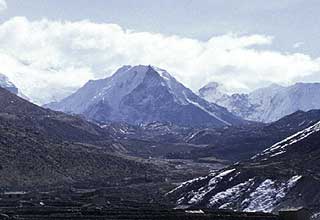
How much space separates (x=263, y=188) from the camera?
15412 centimetres

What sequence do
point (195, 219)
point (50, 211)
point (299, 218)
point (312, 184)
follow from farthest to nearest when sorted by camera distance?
point (312, 184) < point (50, 211) < point (195, 219) < point (299, 218)

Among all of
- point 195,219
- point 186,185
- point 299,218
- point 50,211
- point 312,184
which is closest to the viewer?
point 299,218

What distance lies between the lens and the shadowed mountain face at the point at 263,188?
142500 millimetres

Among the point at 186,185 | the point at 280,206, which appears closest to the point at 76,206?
the point at 280,206

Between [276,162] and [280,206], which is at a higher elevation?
[276,162]

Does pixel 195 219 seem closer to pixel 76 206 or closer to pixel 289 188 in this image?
pixel 76 206

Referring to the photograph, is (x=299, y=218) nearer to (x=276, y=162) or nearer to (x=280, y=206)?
(x=280, y=206)

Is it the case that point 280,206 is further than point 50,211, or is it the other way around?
point 280,206

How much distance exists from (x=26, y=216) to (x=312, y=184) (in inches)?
2459

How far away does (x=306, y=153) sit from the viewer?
7662 inches

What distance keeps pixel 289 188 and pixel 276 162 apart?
146ft

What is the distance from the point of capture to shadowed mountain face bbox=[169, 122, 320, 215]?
142500mm

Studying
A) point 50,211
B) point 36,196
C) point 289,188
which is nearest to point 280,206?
point 289,188

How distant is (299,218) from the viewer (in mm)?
45531
